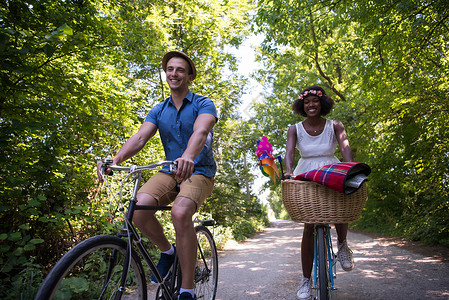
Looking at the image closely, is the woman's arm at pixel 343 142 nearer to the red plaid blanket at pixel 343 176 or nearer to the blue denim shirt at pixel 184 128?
the red plaid blanket at pixel 343 176

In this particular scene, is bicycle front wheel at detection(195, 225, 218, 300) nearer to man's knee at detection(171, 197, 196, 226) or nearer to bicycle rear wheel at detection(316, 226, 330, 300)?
man's knee at detection(171, 197, 196, 226)

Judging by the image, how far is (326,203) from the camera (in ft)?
8.19

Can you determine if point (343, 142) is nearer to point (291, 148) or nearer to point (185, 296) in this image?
point (291, 148)

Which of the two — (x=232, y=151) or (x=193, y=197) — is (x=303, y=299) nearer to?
(x=193, y=197)

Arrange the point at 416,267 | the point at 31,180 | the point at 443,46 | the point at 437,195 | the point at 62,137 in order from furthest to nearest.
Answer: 1. the point at 437,195
2. the point at 443,46
3. the point at 416,267
4. the point at 62,137
5. the point at 31,180

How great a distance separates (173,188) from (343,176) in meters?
1.32

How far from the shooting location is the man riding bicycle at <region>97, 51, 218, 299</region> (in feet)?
7.59

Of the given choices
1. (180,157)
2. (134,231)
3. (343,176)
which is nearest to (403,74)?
(343,176)

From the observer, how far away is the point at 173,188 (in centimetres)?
262

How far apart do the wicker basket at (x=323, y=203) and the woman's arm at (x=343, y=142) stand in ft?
1.98

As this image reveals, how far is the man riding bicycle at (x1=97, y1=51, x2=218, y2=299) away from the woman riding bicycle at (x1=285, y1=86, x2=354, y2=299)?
1.01 m

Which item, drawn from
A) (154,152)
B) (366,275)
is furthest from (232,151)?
(366,275)

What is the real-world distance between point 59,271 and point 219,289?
319 centimetres

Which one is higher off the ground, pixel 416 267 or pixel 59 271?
pixel 59 271
